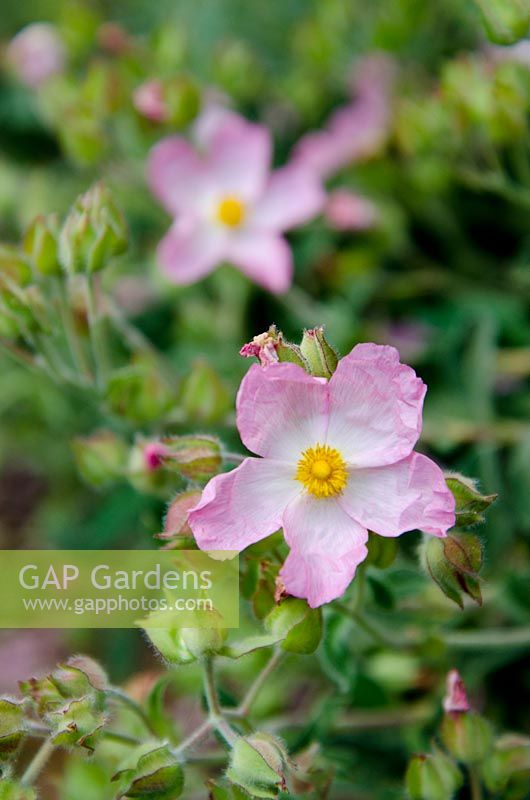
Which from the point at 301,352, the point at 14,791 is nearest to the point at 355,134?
the point at 301,352

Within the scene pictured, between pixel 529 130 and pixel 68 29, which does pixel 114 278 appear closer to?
pixel 68 29

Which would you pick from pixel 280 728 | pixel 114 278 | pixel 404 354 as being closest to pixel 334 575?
pixel 280 728

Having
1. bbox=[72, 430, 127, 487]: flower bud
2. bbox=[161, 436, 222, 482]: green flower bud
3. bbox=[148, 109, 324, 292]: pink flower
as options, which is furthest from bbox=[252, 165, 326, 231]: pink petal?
bbox=[161, 436, 222, 482]: green flower bud

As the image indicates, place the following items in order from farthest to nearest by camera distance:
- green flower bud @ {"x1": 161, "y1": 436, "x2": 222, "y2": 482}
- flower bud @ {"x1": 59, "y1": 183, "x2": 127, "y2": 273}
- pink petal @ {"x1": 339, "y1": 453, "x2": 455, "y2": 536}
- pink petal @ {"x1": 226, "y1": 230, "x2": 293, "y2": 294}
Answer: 1. pink petal @ {"x1": 226, "y1": 230, "x2": 293, "y2": 294}
2. flower bud @ {"x1": 59, "y1": 183, "x2": 127, "y2": 273}
3. green flower bud @ {"x1": 161, "y1": 436, "x2": 222, "y2": 482}
4. pink petal @ {"x1": 339, "y1": 453, "x2": 455, "y2": 536}

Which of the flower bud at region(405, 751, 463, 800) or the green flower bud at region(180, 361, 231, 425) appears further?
the green flower bud at region(180, 361, 231, 425)

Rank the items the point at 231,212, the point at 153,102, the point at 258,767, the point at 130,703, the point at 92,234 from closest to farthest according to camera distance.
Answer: the point at 258,767 → the point at 130,703 → the point at 92,234 → the point at 153,102 → the point at 231,212

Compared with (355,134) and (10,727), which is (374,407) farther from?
(355,134)

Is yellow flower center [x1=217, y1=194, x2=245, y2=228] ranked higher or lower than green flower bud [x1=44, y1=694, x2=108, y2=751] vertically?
higher

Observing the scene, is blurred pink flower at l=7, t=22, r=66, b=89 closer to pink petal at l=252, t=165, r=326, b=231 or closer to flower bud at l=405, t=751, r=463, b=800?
pink petal at l=252, t=165, r=326, b=231
